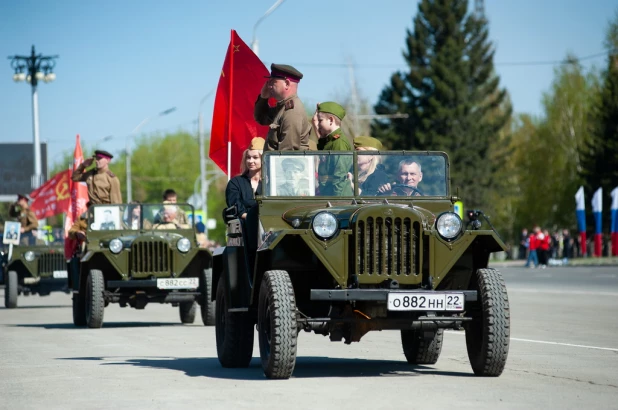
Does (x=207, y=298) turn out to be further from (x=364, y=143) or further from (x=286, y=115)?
(x=286, y=115)

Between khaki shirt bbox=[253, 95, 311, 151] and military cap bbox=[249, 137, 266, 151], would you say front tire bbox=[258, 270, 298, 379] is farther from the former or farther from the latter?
military cap bbox=[249, 137, 266, 151]

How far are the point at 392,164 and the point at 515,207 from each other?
8532cm

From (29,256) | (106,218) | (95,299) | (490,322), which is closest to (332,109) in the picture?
(490,322)

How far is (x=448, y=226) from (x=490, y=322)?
32.7 inches

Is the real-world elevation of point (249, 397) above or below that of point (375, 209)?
below

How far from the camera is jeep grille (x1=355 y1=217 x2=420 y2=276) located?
10000mm

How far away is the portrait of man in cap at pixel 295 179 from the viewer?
11.4 metres

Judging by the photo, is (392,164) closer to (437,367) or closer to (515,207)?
(437,367)

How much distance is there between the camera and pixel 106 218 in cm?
2134

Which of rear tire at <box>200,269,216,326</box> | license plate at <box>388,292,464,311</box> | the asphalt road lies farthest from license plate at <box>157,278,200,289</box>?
license plate at <box>388,292,464,311</box>

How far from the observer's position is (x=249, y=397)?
909 centimetres

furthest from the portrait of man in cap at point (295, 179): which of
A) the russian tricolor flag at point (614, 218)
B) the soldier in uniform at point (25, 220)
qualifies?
the russian tricolor flag at point (614, 218)

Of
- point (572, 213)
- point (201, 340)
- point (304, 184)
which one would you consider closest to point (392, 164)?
point (304, 184)

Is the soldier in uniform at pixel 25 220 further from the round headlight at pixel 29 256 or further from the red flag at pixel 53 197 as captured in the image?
the red flag at pixel 53 197
